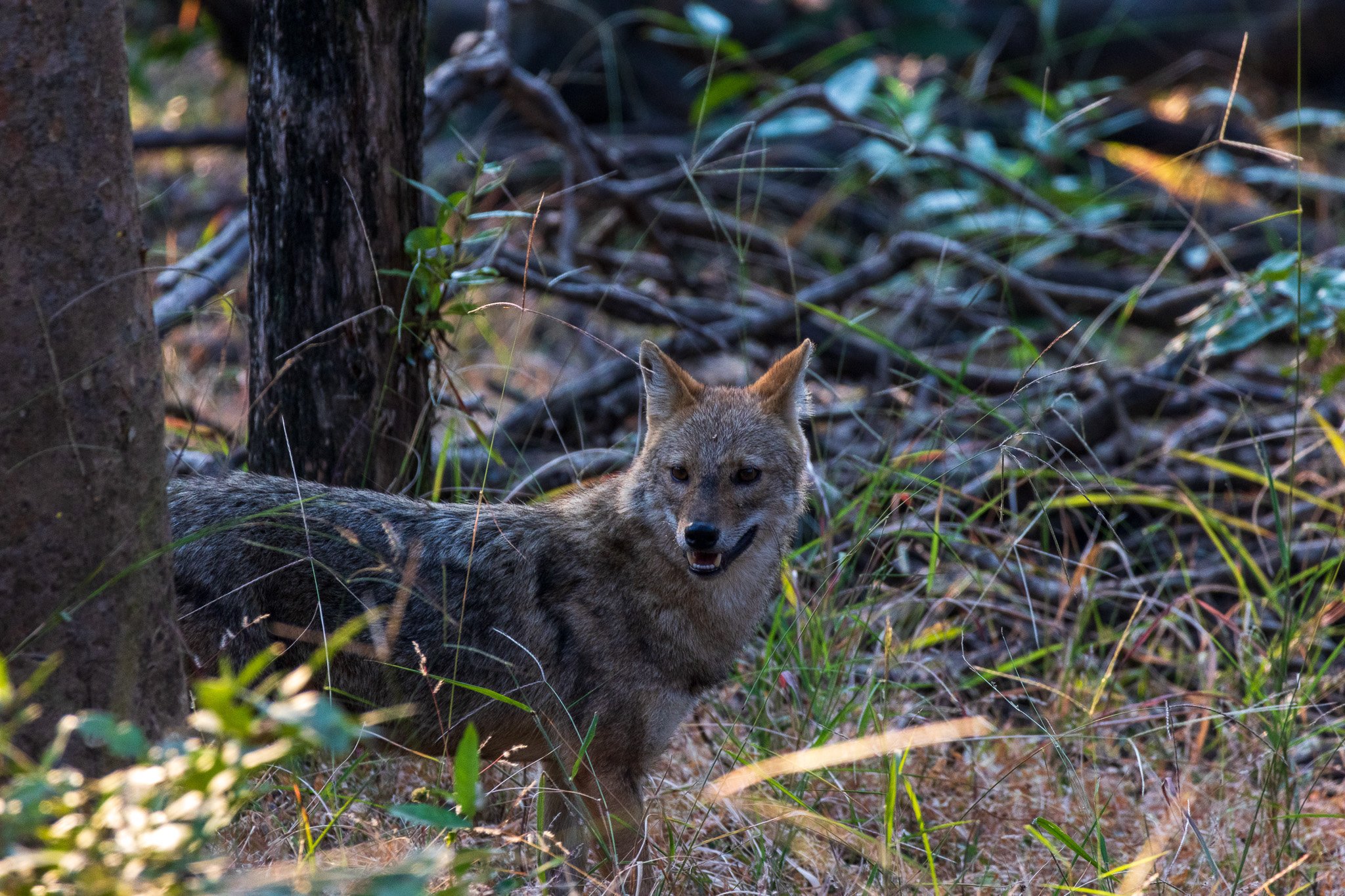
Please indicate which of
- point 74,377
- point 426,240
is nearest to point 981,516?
point 426,240

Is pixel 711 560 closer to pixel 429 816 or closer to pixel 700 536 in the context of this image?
pixel 700 536

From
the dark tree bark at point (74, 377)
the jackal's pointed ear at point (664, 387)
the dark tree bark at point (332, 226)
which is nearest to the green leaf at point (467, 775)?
the dark tree bark at point (74, 377)

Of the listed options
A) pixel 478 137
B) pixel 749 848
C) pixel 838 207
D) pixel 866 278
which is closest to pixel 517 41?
pixel 478 137

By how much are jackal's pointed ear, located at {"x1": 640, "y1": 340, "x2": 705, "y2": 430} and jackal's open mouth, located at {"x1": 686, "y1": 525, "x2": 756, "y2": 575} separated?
23.4 inches

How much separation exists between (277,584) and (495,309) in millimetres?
4539

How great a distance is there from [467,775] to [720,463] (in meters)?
1.85

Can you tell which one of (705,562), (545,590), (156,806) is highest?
(156,806)

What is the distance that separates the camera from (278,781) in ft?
11.8

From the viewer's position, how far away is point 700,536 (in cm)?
367

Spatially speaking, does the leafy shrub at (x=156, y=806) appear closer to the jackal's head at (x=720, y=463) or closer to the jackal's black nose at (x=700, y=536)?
the jackal's black nose at (x=700, y=536)

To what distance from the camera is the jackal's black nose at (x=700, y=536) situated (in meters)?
3.67

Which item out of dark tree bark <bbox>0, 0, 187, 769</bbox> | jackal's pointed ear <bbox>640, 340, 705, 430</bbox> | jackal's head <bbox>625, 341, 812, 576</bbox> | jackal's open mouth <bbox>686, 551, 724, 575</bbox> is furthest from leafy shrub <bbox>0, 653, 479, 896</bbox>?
jackal's pointed ear <bbox>640, 340, 705, 430</bbox>

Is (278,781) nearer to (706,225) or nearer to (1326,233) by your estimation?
(706,225)

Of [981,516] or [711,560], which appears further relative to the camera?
[981,516]
